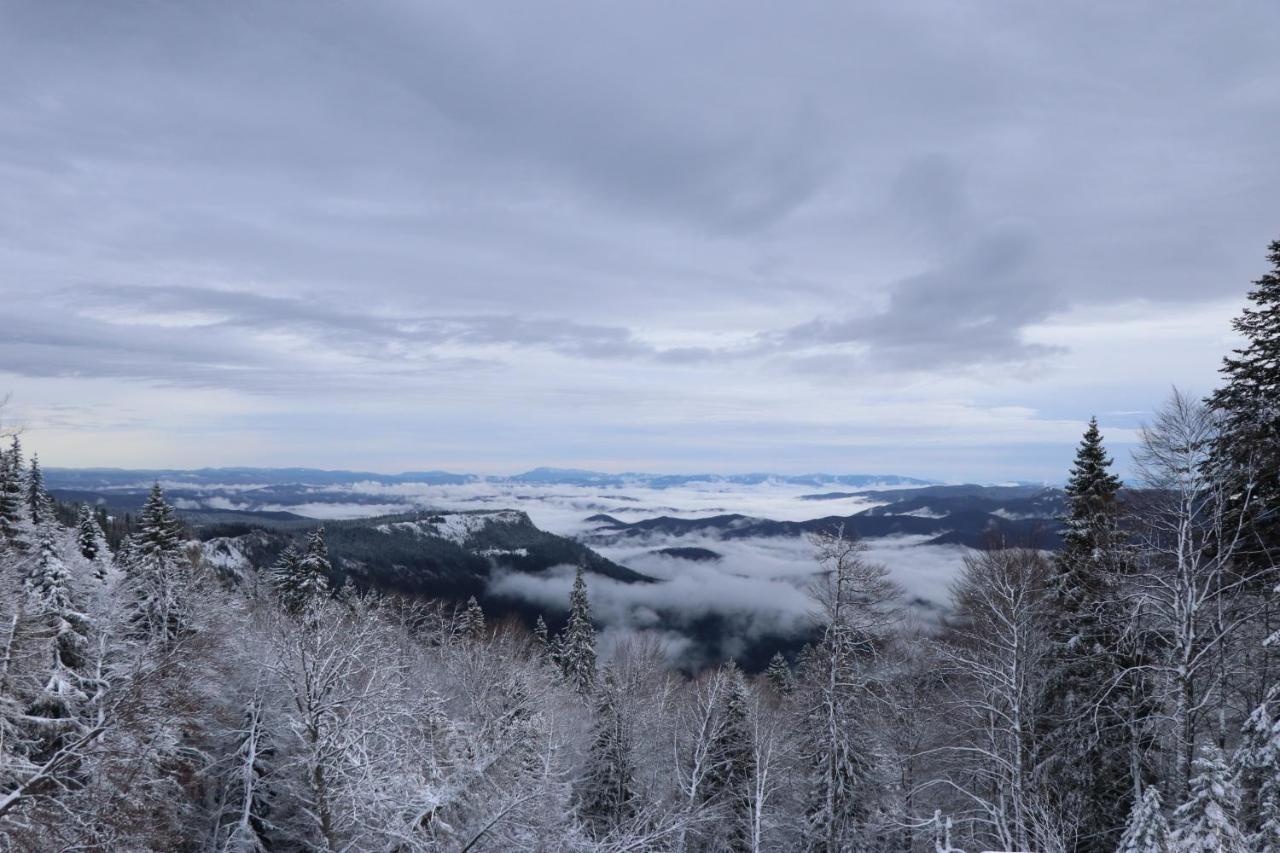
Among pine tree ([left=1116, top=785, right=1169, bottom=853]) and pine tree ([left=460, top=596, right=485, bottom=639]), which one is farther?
pine tree ([left=460, top=596, right=485, bottom=639])

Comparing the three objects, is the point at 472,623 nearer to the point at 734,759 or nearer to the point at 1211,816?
the point at 734,759

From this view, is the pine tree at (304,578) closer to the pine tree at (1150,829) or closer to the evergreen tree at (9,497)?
the evergreen tree at (9,497)

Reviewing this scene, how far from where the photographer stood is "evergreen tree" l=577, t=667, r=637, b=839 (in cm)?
2858

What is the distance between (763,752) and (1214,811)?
63.3ft

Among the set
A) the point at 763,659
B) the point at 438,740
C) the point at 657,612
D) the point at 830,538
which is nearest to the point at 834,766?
the point at 830,538

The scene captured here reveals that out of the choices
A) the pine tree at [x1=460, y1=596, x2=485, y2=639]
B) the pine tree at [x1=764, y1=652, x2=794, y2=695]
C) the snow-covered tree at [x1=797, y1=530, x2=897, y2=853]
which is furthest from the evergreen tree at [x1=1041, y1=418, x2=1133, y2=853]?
the pine tree at [x1=460, y1=596, x2=485, y2=639]

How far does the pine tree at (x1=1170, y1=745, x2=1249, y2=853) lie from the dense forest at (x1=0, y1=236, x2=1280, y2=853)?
0.05 meters

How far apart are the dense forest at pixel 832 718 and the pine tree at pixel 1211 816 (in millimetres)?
49

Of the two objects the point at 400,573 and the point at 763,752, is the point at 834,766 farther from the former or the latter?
the point at 400,573

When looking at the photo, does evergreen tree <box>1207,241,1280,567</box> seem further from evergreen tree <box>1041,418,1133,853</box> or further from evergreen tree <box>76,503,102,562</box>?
evergreen tree <box>76,503,102,562</box>

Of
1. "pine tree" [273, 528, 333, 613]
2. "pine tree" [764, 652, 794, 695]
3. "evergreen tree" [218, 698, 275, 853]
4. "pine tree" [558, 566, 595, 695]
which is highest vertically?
"pine tree" [273, 528, 333, 613]

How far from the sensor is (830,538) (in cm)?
1791

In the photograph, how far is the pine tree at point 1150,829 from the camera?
9.11m

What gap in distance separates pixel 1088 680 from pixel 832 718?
660 centimetres
